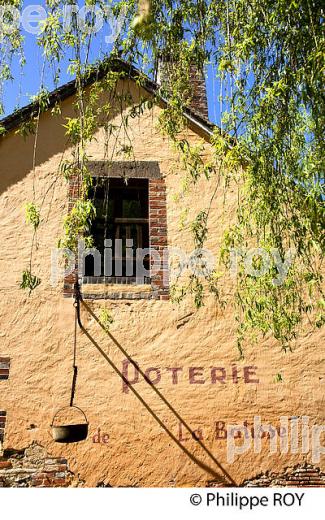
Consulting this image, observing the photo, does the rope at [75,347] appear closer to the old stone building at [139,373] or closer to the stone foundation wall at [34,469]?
the old stone building at [139,373]

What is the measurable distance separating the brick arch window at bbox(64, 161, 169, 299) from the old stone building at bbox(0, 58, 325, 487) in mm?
22

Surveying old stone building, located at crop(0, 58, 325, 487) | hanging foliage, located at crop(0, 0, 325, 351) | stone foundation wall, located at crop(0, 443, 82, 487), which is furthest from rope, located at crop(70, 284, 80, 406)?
hanging foliage, located at crop(0, 0, 325, 351)

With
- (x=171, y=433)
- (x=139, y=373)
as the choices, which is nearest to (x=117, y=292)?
(x=139, y=373)

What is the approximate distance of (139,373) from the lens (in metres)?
5.38

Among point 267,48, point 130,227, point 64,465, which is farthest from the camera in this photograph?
point 130,227

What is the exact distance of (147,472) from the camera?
5.12m

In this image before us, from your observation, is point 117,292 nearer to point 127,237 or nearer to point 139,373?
point 127,237

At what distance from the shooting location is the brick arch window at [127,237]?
5.71m

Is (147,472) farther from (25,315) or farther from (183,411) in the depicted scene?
(25,315)

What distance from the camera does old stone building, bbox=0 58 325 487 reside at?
16.9ft

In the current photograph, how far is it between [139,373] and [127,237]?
5.10ft

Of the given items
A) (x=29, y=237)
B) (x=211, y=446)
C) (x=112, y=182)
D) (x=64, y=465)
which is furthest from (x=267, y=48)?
(x=64, y=465)

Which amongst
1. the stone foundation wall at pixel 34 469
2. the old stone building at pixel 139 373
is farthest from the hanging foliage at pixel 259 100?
the stone foundation wall at pixel 34 469

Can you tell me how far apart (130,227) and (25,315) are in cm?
153
